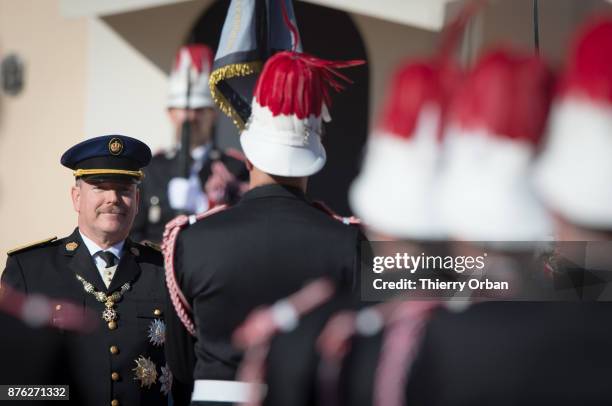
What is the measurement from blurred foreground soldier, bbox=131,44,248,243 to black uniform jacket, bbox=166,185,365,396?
339cm

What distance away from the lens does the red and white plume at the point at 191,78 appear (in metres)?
6.73

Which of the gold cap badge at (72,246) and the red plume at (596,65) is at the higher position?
the red plume at (596,65)

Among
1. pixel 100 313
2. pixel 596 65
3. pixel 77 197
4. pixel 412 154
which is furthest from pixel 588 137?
pixel 77 197

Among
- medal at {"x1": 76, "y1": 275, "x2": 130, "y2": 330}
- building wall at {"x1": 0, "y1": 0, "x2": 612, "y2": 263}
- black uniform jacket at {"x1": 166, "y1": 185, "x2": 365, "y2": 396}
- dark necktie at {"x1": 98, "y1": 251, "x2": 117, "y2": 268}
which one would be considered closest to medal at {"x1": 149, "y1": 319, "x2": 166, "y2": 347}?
medal at {"x1": 76, "y1": 275, "x2": 130, "y2": 330}

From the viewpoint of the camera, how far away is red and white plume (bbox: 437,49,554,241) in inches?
51.2

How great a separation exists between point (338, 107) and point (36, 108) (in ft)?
6.79

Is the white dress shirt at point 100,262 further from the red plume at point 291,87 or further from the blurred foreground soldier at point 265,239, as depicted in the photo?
the red plume at point 291,87

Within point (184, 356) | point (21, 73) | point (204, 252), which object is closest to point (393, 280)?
point (204, 252)

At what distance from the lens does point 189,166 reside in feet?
21.4

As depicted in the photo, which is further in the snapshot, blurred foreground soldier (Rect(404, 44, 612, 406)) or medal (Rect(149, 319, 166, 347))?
medal (Rect(149, 319, 166, 347))

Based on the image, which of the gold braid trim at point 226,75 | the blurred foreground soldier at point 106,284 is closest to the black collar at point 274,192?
the gold braid trim at point 226,75

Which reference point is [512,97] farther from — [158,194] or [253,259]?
[158,194]

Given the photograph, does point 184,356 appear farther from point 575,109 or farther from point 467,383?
point 575,109

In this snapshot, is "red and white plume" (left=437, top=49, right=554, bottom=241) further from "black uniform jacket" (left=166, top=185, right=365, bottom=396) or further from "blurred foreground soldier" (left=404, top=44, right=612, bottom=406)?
"black uniform jacket" (left=166, top=185, right=365, bottom=396)
